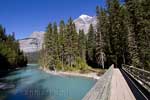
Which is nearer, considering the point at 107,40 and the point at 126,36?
the point at 126,36

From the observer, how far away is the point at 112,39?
50469 mm

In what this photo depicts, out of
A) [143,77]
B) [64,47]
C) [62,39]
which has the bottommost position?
[143,77]

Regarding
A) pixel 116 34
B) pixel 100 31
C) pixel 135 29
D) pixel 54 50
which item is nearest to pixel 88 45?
pixel 54 50

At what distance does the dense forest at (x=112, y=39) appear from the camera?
31.0m

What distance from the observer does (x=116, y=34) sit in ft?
155

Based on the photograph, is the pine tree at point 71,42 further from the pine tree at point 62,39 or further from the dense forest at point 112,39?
the pine tree at point 62,39

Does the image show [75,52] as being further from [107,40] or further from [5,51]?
→ [5,51]

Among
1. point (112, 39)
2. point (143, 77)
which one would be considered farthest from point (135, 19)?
point (143, 77)

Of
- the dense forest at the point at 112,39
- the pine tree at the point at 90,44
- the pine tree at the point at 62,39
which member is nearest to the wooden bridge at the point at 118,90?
the dense forest at the point at 112,39

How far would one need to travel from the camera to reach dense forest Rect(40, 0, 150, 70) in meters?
31.0

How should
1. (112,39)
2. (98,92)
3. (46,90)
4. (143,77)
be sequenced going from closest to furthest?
(98,92) < (143,77) < (46,90) < (112,39)

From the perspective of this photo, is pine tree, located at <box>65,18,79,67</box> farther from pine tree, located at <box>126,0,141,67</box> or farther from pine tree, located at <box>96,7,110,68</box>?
pine tree, located at <box>126,0,141,67</box>

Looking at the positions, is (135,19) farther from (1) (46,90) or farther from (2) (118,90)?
(2) (118,90)

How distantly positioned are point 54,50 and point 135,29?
143 ft
